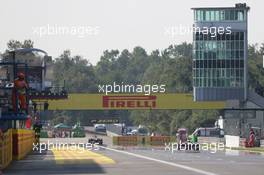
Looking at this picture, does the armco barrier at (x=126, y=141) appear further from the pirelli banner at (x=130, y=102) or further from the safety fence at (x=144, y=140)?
the pirelli banner at (x=130, y=102)

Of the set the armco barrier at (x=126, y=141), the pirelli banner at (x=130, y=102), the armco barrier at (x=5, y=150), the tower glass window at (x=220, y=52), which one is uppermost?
the tower glass window at (x=220, y=52)

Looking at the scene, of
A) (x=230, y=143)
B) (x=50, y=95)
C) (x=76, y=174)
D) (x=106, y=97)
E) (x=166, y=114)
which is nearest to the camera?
(x=76, y=174)

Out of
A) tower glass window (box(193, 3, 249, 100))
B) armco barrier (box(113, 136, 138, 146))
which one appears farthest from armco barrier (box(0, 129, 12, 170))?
tower glass window (box(193, 3, 249, 100))

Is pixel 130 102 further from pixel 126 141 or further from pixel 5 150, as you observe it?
pixel 5 150

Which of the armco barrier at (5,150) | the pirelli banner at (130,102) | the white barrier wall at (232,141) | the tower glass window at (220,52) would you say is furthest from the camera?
the tower glass window at (220,52)

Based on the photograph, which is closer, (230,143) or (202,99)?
(230,143)

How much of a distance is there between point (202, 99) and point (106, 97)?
11.1 meters

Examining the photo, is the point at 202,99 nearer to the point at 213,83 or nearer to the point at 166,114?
the point at 213,83

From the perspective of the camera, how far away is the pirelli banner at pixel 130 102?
361 ft

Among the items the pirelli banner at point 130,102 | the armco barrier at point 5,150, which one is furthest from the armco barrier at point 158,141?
the armco barrier at point 5,150

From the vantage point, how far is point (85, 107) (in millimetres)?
111125

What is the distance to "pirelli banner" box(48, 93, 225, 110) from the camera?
110062 mm

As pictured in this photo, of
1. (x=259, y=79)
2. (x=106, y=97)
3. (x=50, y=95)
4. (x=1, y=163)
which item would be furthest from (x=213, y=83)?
(x=1, y=163)

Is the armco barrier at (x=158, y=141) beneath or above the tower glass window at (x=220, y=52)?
beneath
